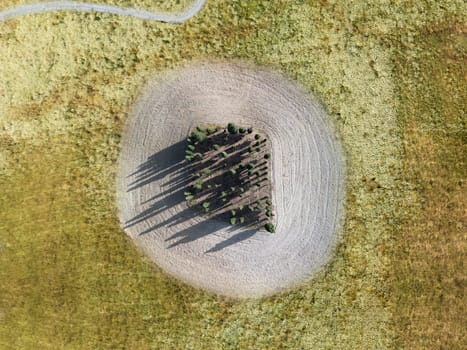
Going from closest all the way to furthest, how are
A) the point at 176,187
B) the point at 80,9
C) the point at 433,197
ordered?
the point at 176,187, the point at 80,9, the point at 433,197

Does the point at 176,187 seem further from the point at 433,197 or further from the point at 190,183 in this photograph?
the point at 433,197

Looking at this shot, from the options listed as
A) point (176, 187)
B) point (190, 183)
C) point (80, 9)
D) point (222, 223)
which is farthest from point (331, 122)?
point (80, 9)

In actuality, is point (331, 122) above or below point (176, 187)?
above

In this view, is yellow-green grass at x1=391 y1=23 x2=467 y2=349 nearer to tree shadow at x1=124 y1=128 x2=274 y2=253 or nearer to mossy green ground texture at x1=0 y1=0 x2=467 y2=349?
mossy green ground texture at x1=0 y1=0 x2=467 y2=349

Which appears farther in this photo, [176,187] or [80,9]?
[80,9]

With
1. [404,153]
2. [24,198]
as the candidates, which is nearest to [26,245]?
[24,198]

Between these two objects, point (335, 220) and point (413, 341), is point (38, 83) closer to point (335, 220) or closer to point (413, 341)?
point (335, 220)

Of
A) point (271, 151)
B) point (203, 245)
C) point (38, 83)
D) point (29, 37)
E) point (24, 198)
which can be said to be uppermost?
point (29, 37)

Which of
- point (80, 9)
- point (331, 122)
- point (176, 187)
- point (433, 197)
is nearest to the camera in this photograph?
point (176, 187)

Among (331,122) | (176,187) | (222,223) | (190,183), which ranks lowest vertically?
(222,223)
